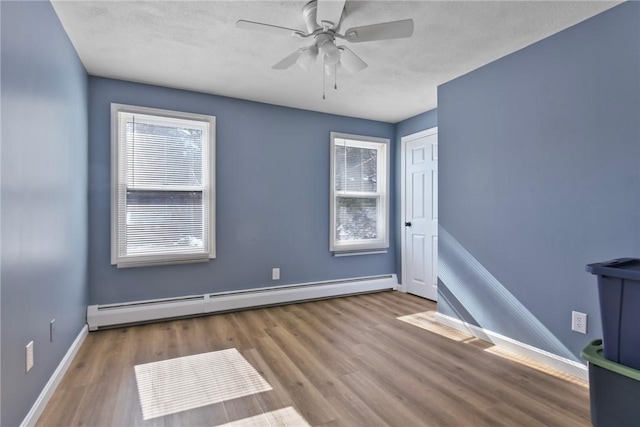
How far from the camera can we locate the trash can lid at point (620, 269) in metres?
1.57

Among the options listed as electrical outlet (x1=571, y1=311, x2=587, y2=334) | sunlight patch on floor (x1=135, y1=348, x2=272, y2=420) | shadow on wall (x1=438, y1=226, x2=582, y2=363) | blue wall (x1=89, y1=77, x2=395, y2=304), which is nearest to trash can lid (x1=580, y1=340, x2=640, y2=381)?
electrical outlet (x1=571, y1=311, x2=587, y2=334)

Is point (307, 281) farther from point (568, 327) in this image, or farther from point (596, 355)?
point (596, 355)

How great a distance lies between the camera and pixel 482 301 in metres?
2.91

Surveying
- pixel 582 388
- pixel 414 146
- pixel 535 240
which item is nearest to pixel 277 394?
pixel 582 388

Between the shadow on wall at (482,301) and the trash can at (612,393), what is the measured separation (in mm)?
653

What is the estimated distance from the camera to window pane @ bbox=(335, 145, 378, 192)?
4.43 meters

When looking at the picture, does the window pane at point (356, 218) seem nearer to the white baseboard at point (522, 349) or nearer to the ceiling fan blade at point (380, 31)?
the white baseboard at point (522, 349)

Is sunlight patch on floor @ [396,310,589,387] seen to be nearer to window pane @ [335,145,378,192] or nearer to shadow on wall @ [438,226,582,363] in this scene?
shadow on wall @ [438,226,582,363]

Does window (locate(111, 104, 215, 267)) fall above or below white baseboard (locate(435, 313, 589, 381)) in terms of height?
above

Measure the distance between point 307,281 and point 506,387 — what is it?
2.47 m

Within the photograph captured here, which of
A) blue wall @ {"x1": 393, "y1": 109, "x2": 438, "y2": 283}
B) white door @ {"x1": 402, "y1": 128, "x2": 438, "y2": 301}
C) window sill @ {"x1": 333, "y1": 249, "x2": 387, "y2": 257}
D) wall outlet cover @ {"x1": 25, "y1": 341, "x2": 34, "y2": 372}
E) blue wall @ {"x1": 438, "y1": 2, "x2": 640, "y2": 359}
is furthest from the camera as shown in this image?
blue wall @ {"x1": 393, "y1": 109, "x2": 438, "y2": 283}

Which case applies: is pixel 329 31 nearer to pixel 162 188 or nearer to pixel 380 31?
pixel 380 31

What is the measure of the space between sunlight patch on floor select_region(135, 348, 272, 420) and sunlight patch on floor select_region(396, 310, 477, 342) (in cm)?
176

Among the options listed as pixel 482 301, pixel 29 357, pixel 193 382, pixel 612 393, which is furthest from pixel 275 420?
pixel 482 301
